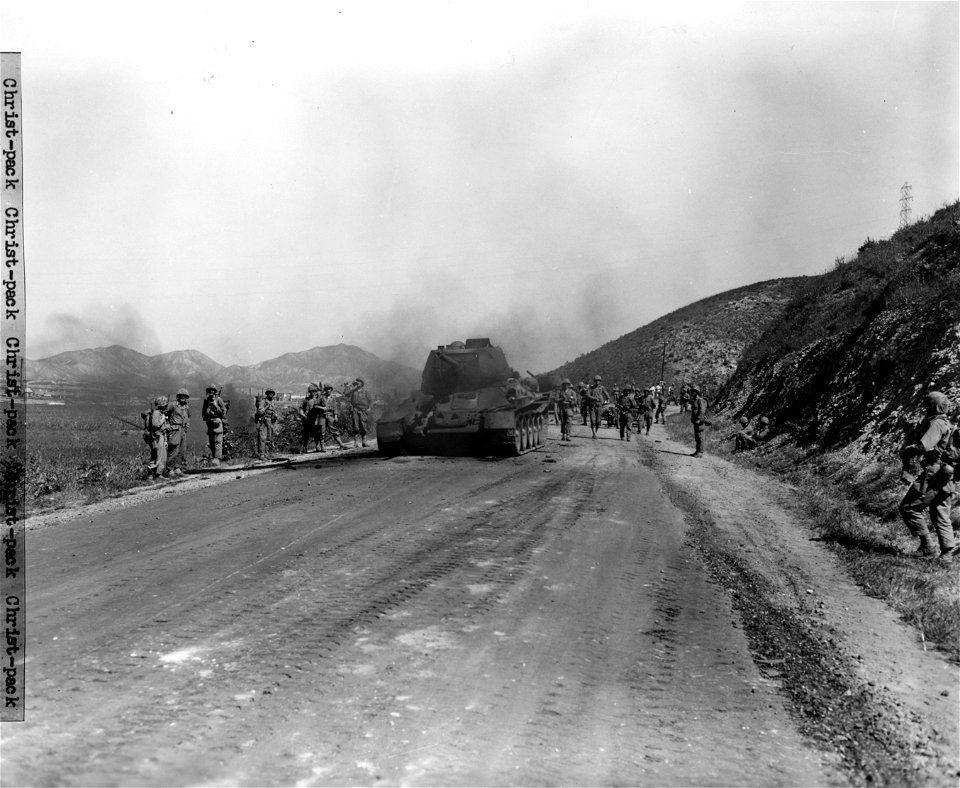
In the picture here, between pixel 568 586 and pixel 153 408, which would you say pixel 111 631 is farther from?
pixel 153 408

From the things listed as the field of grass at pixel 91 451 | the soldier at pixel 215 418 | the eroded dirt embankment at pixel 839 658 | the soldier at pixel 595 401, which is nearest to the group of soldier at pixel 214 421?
the soldier at pixel 215 418

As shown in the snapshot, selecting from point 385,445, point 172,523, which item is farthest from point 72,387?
point 172,523

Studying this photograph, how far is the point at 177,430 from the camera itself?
1528cm

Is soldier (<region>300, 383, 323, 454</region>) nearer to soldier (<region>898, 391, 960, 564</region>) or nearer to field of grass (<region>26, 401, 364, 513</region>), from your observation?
field of grass (<region>26, 401, 364, 513</region>)

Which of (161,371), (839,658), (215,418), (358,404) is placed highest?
(161,371)

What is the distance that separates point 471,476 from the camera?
13.8 metres

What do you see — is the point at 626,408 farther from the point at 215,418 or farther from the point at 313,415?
the point at 215,418

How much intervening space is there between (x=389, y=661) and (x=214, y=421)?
1255 centimetres

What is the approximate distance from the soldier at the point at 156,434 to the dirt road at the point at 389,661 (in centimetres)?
514

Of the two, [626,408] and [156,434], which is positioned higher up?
[626,408]

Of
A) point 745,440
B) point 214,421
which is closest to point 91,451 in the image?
point 214,421

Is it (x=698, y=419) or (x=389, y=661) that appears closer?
(x=389, y=661)

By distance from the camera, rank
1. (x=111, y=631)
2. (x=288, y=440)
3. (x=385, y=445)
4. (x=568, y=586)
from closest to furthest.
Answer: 1. (x=111, y=631)
2. (x=568, y=586)
3. (x=385, y=445)
4. (x=288, y=440)

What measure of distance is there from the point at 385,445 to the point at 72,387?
6889cm
